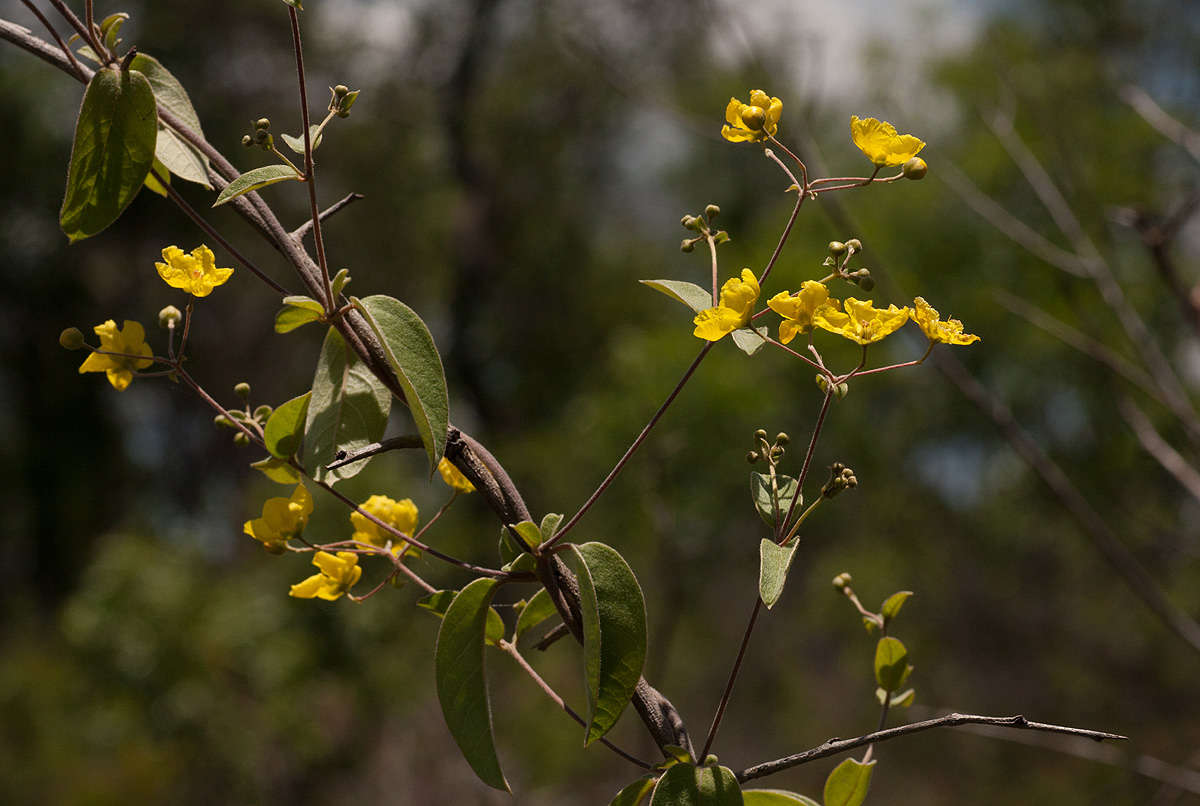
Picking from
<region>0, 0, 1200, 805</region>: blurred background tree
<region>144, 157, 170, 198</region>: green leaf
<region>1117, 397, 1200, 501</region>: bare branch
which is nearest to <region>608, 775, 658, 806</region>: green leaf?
<region>144, 157, 170, 198</region>: green leaf

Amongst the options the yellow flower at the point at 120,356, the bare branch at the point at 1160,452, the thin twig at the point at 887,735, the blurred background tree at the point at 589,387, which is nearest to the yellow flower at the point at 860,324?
the thin twig at the point at 887,735

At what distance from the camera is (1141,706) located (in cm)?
387

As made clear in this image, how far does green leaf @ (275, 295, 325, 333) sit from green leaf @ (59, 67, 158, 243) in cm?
5

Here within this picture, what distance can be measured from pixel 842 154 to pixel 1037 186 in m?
3.64

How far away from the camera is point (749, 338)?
27cm

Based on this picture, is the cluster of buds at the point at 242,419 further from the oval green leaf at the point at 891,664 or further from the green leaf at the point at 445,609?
the oval green leaf at the point at 891,664

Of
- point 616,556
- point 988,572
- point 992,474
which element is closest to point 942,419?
point 992,474

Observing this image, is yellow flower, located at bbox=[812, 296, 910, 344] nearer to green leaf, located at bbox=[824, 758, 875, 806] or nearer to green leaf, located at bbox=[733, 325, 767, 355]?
green leaf, located at bbox=[733, 325, 767, 355]

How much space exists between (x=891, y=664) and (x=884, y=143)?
0.59 ft

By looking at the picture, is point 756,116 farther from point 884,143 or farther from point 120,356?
point 120,356

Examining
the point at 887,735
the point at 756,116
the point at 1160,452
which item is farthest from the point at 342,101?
the point at 1160,452

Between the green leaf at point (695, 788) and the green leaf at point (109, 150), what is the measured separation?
0.21m

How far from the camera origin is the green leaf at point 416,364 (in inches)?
9.1

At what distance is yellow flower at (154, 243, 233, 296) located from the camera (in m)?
0.28
